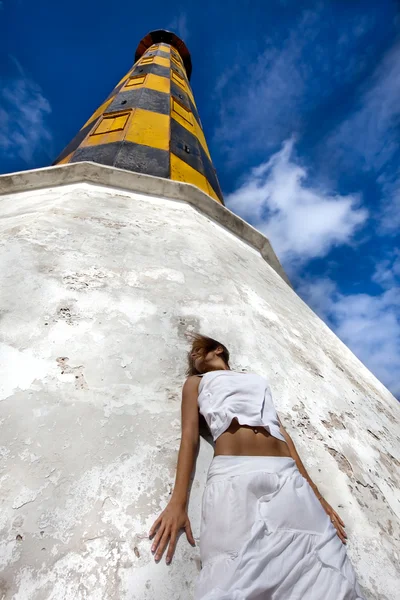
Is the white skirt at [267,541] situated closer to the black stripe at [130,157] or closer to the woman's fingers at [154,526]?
the woman's fingers at [154,526]

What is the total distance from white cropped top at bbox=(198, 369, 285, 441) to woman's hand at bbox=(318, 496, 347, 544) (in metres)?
0.23

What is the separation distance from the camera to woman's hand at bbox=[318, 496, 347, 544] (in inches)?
41.4

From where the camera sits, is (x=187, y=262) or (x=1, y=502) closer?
(x=1, y=502)

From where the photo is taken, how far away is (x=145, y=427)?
→ 1.20m

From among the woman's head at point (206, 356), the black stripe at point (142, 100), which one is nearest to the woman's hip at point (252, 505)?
the woman's head at point (206, 356)

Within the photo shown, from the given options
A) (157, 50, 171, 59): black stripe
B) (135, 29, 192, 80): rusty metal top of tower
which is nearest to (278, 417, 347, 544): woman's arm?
(157, 50, 171, 59): black stripe

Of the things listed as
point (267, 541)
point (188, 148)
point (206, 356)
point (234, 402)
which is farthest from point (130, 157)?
point (267, 541)

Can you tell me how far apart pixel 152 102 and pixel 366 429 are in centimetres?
670

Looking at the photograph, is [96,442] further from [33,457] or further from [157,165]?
[157,165]

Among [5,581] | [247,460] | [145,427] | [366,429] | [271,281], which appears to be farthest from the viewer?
[271,281]

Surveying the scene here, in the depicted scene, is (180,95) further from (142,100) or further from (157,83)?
(142,100)

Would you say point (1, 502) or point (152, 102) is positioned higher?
point (152, 102)

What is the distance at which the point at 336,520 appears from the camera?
3.51 feet

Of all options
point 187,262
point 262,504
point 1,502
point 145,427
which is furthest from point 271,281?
point 1,502
